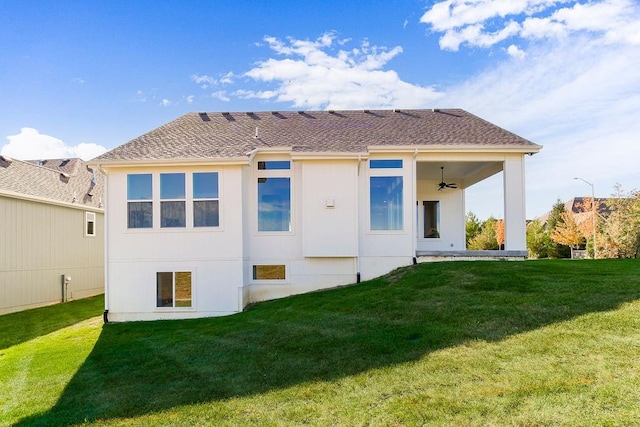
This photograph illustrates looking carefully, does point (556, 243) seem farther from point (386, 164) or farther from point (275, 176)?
point (275, 176)

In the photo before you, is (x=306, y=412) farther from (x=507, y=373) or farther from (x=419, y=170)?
(x=419, y=170)

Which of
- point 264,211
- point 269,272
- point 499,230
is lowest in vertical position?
point 269,272

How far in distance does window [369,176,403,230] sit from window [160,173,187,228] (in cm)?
527

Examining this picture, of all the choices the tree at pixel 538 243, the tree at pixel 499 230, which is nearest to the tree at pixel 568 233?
the tree at pixel 538 243

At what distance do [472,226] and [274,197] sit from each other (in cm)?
2323

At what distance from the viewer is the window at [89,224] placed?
17.9 m

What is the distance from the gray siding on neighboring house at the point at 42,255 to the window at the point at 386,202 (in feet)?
40.2

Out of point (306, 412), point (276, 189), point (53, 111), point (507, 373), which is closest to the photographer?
point (306, 412)

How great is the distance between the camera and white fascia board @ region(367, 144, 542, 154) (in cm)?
1145

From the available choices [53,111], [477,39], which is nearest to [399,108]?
[477,39]

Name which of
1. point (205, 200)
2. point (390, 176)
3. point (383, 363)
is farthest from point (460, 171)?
point (383, 363)

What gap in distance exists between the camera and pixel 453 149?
11.6 metres

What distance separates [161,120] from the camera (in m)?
15.2

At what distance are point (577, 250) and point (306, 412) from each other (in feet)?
111
